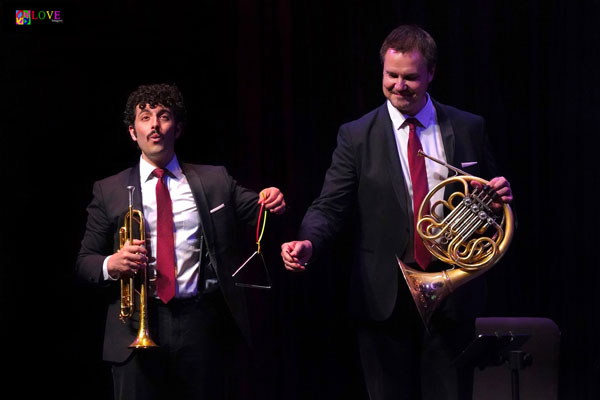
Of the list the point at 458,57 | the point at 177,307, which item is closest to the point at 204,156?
the point at 177,307

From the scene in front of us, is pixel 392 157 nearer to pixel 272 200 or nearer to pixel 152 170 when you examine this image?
pixel 272 200

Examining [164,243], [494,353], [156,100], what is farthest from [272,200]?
[494,353]

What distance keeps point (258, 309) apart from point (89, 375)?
0.93 m

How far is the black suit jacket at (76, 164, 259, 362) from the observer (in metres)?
3.24

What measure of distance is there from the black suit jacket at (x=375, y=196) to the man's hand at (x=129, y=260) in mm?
633

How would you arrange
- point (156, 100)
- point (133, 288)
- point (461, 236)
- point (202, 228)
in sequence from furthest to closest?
point (156, 100) → point (202, 228) → point (133, 288) → point (461, 236)

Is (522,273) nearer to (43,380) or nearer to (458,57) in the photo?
(458,57)

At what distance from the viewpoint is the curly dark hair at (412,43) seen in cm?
315

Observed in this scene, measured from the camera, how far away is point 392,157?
122 inches

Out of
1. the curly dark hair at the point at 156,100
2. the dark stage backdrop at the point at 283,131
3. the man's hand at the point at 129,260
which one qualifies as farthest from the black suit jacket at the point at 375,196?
the dark stage backdrop at the point at 283,131

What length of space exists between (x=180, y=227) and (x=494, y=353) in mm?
1358

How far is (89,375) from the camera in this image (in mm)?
4102

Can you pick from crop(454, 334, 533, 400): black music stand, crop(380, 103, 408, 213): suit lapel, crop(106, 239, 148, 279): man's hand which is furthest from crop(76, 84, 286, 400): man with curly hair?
crop(454, 334, 533, 400): black music stand

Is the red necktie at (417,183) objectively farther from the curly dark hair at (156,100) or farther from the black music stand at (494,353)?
the curly dark hair at (156,100)
